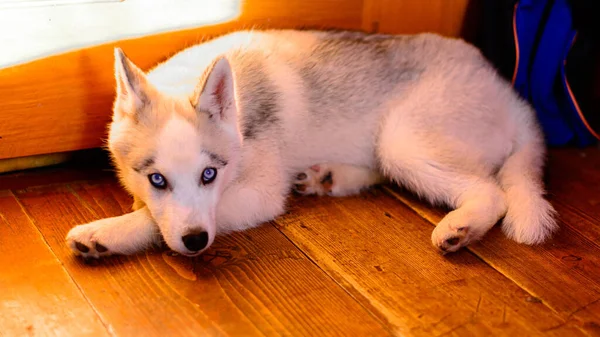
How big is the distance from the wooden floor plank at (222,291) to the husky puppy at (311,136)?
105 millimetres

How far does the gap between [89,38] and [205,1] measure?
0.50 meters

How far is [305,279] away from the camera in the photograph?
6.61 feet

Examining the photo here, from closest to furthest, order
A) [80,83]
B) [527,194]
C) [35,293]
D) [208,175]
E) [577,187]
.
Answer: [35,293] < [208,175] < [527,194] < [80,83] < [577,187]

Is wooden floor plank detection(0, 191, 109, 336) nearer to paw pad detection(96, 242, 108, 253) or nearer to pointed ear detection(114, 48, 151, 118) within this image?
paw pad detection(96, 242, 108, 253)

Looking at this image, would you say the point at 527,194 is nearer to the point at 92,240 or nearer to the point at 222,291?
the point at 222,291

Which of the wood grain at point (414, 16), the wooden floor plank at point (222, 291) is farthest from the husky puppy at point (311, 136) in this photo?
the wood grain at point (414, 16)

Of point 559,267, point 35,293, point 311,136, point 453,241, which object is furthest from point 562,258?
point 35,293

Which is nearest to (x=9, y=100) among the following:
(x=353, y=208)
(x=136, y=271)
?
(x=136, y=271)

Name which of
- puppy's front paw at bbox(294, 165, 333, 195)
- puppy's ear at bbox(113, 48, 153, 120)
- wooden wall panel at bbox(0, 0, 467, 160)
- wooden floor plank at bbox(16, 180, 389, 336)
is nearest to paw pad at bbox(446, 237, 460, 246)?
wooden floor plank at bbox(16, 180, 389, 336)

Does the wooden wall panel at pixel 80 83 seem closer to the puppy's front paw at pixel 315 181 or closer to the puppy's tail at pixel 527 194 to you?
the puppy's front paw at pixel 315 181

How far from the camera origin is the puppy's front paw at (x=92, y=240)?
6.69 feet

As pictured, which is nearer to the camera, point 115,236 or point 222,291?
point 222,291

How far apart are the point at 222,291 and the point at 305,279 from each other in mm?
267

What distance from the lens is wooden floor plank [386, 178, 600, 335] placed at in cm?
193
